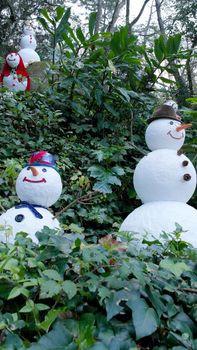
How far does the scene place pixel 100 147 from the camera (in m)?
4.49

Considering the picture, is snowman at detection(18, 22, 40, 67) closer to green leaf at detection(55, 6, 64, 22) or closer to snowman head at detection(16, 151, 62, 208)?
green leaf at detection(55, 6, 64, 22)

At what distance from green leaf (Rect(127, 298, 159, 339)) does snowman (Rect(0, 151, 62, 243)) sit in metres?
1.44

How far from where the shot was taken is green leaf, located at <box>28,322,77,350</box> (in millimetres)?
1040

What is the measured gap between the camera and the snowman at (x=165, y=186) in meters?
2.70

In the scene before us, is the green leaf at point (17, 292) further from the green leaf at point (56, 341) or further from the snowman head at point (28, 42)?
the snowman head at point (28, 42)

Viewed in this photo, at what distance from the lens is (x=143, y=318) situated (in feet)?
3.83

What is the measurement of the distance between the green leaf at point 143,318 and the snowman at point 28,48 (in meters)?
7.62

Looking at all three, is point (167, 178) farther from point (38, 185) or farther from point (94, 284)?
point (94, 284)

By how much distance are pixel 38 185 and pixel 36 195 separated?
73mm

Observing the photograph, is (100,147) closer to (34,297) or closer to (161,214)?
(161,214)

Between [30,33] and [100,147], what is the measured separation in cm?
570

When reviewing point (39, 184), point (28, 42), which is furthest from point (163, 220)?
point (28, 42)

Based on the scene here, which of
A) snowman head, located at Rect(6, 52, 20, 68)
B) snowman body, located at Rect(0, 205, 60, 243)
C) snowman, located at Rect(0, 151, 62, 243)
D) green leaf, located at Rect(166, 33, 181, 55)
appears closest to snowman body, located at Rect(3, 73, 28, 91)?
snowman head, located at Rect(6, 52, 20, 68)

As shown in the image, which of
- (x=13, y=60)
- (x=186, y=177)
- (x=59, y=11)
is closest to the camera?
(x=186, y=177)
